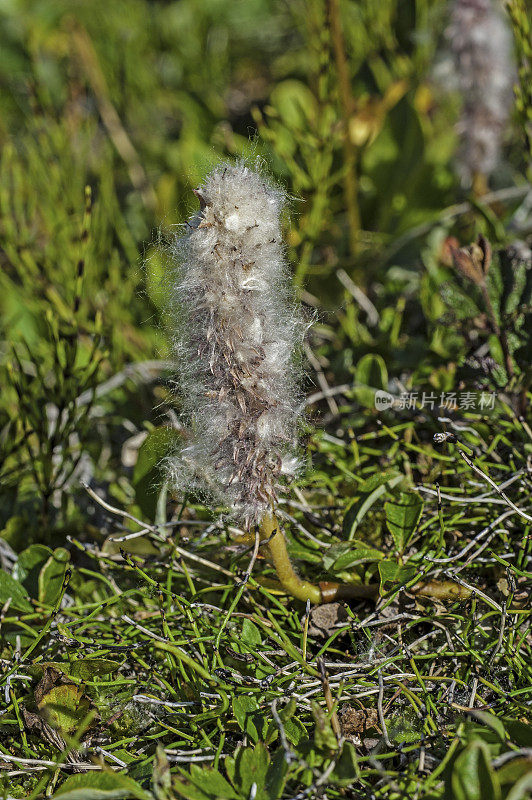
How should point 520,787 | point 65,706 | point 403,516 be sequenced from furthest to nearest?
point 403,516, point 65,706, point 520,787

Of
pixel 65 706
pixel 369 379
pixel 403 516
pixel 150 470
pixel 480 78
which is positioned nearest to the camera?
pixel 65 706

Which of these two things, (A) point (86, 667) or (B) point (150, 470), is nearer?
(A) point (86, 667)

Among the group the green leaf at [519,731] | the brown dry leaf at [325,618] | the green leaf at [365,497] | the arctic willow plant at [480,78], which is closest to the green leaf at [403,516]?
the green leaf at [365,497]

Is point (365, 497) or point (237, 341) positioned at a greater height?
point (237, 341)

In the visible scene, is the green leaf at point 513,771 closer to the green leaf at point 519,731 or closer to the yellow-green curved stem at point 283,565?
the green leaf at point 519,731

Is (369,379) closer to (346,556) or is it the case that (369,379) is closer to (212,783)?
(346,556)

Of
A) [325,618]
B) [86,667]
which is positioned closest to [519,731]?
[325,618]

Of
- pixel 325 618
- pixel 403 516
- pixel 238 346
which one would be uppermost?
pixel 238 346

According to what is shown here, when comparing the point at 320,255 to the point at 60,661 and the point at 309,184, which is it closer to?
the point at 309,184
